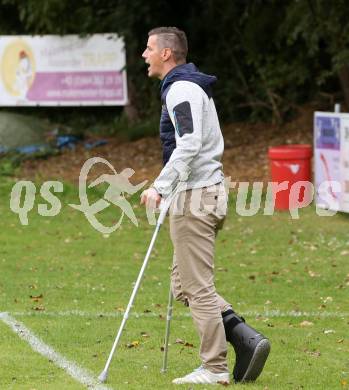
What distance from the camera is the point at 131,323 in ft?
32.9

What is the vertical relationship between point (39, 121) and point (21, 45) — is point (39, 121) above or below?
below

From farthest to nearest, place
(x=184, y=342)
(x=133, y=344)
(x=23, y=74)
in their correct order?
1. (x=23, y=74)
2. (x=184, y=342)
3. (x=133, y=344)

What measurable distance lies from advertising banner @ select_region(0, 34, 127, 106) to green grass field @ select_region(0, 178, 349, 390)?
298 inches

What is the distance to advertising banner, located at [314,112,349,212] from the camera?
16781mm

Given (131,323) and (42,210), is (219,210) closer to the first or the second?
(131,323)

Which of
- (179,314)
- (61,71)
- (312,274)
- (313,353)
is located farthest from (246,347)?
(61,71)

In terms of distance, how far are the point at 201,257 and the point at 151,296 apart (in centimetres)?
407

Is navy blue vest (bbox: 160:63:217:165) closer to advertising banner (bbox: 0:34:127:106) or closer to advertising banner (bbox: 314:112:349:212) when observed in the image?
advertising banner (bbox: 314:112:349:212)

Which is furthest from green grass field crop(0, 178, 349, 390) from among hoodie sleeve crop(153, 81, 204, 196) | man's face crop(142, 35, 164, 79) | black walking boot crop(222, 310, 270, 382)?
man's face crop(142, 35, 164, 79)

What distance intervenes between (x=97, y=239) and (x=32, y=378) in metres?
7.81

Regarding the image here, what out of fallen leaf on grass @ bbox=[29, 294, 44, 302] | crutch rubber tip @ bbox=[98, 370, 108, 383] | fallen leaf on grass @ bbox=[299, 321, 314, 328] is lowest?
fallen leaf on grass @ bbox=[29, 294, 44, 302]

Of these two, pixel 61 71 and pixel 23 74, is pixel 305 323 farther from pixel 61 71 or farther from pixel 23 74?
pixel 23 74

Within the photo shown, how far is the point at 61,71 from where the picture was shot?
84.5 feet

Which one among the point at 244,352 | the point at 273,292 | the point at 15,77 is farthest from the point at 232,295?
the point at 15,77
